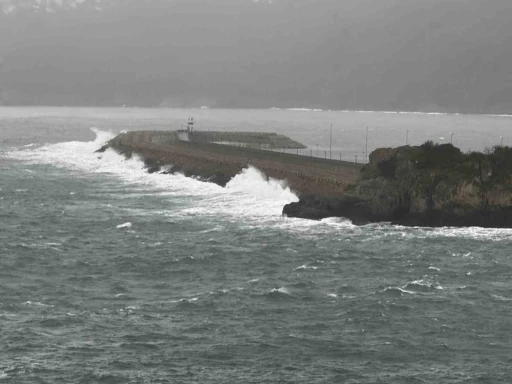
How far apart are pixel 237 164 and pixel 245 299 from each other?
69985 mm

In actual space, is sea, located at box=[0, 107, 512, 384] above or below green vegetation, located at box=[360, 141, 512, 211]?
below

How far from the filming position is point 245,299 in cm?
5372

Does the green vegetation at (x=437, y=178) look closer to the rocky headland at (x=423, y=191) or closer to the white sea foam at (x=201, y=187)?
the rocky headland at (x=423, y=191)

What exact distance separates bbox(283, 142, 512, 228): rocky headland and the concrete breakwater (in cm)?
631

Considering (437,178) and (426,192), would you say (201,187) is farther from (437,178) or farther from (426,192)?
(437,178)

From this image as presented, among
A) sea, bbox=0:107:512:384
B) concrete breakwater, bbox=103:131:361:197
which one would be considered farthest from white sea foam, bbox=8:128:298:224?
concrete breakwater, bbox=103:131:361:197

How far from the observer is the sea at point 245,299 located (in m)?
42.8

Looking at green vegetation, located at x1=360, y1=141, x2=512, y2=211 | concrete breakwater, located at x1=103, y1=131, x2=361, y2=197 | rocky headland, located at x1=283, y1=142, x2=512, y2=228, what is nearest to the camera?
rocky headland, located at x1=283, y1=142, x2=512, y2=228

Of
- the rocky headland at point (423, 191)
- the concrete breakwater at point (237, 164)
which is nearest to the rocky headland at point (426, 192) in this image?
the rocky headland at point (423, 191)

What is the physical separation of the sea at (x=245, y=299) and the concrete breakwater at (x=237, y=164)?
12994 mm

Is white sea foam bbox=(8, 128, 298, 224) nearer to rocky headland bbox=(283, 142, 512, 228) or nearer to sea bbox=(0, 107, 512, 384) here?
sea bbox=(0, 107, 512, 384)

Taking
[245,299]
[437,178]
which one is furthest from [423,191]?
[245,299]

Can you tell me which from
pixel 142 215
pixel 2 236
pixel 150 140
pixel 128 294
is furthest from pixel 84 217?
pixel 150 140

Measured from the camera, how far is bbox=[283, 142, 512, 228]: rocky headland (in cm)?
7756
